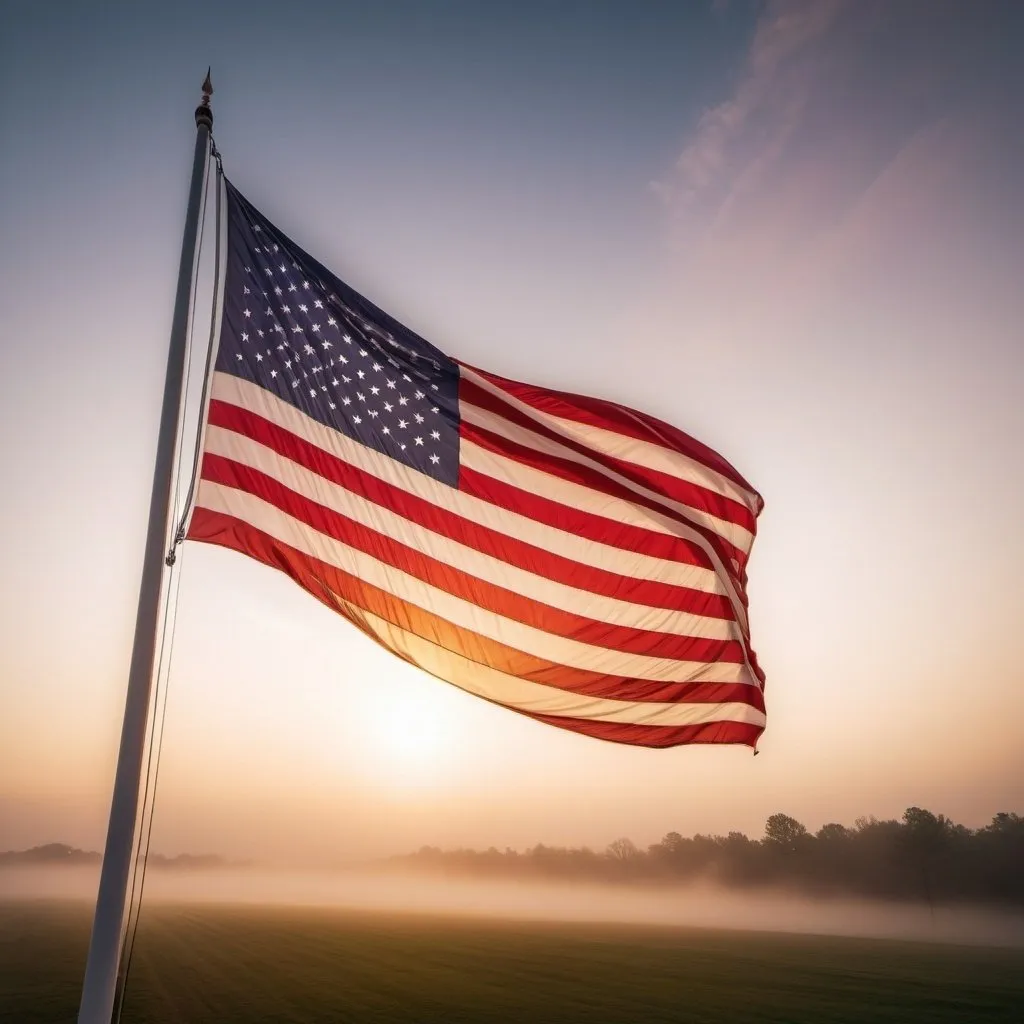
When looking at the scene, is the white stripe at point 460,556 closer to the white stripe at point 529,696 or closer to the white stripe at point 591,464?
the white stripe at point 529,696

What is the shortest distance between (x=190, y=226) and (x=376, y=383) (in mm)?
2619

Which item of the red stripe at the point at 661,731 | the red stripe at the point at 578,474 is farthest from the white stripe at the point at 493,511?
the red stripe at the point at 661,731

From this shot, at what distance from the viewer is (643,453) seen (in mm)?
10570

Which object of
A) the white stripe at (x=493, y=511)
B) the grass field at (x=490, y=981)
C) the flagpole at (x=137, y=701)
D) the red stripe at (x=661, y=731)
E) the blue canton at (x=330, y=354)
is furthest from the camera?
the grass field at (x=490, y=981)

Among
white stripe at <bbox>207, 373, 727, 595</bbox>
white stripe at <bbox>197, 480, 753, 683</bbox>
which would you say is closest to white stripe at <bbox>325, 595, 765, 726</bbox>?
white stripe at <bbox>197, 480, 753, 683</bbox>

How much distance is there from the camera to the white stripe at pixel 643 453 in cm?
1017

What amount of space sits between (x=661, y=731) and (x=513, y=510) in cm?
333

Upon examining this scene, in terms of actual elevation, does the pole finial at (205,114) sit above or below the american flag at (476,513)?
above

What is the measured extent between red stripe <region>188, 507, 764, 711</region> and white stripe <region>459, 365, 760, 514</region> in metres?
2.67

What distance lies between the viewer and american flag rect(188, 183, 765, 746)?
27.3ft

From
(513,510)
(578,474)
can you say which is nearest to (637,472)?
(578,474)

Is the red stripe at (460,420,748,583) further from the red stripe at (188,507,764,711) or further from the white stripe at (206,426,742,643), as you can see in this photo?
the red stripe at (188,507,764,711)

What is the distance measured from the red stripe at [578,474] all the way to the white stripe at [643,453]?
0.38 metres

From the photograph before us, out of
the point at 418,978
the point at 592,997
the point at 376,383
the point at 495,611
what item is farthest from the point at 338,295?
the point at 418,978
